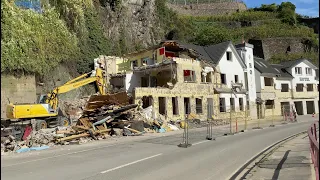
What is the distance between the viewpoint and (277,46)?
68.1 meters

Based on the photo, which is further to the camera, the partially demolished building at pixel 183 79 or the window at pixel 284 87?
the window at pixel 284 87

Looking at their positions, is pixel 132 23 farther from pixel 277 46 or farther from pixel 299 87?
pixel 277 46

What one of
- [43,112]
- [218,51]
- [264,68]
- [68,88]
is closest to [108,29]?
[218,51]

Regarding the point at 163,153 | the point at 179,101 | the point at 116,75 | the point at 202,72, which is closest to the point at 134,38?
the point at 116,75

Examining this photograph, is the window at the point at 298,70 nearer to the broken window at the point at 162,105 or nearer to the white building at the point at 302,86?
the white building at the point at 302,86

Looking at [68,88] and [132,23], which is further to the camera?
[132,23]

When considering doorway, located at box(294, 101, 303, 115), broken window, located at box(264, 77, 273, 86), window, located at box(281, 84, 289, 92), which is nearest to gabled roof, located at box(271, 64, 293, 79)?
window, located at box(281, 84, 289, 92)

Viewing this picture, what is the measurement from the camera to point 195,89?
121 ft

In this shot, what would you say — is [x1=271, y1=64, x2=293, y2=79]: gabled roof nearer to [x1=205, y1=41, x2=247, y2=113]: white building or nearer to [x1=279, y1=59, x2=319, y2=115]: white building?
[x1=279, y1=59, x2=319, y2=115]: white building

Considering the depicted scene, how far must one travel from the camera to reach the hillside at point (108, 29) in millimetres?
27578

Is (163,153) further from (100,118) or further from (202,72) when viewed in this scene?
(202,72)

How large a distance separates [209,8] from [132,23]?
1513 inches

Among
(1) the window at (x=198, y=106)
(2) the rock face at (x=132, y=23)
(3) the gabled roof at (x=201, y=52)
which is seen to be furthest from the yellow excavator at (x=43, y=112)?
(2) the rock face at (x=132, y=23)

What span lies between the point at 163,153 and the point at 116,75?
26922 millimetres
